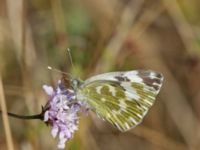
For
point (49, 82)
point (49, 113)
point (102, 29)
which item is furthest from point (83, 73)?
point (49, 113)

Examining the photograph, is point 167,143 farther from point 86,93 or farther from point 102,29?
point 86,93

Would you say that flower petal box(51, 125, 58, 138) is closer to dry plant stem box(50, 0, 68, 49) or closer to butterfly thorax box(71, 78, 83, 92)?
butterfly thorax box(71, 78, 83, 92)

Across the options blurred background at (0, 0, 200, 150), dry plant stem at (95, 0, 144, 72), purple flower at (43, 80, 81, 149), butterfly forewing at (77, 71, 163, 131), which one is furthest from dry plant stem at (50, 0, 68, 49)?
purple flower at (43, 80, 81, 149)

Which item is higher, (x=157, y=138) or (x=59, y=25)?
(x=59, y=25)

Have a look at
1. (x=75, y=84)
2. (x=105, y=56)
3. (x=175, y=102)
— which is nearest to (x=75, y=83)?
(x=75, y=84)

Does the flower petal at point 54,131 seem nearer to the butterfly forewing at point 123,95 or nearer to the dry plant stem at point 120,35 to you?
the butterfly forewing at point 123,95

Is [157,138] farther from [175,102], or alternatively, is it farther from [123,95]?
[123,95]

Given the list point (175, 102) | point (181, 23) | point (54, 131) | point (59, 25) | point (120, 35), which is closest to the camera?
point (54, 131)

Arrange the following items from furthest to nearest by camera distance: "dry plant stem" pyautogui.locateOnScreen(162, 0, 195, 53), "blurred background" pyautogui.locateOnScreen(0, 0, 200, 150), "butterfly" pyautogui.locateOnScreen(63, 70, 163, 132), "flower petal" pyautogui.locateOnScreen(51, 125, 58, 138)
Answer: "dry plant stem" pyautogui.locateOnScreen(162, 0, 195, 53), "blurred background" pyautogui.locateOnScreen(0, 0, 200, 150), "butterfly" pyautogui.locateOnScreen(63, 70, 163, 132), "flower petal" pyautogui.locateOnScreen(51, 125, 58, 138)
